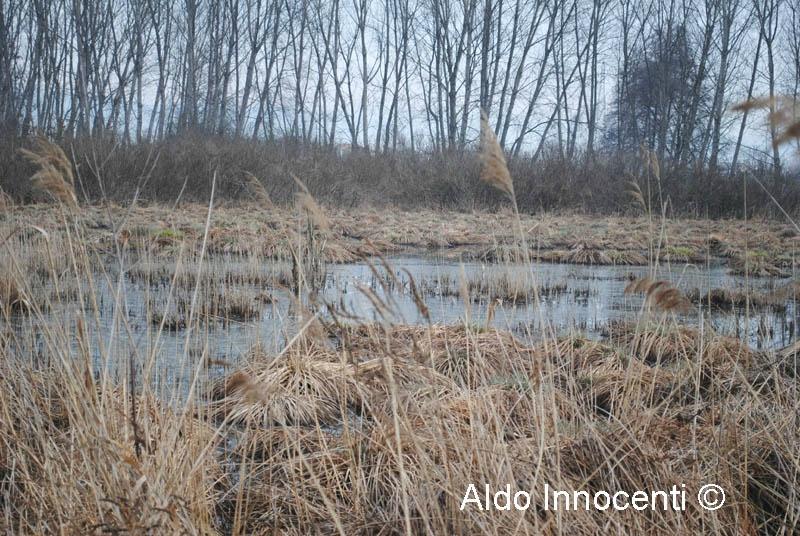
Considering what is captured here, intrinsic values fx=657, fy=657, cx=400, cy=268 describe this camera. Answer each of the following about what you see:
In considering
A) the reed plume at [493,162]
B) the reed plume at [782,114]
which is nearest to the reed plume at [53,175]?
the reed plume at [493,162]

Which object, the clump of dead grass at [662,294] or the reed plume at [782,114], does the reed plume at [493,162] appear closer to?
the clump of dead grass at [662,294]

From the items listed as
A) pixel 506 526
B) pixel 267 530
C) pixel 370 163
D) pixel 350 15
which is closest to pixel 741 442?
pixel 506 526

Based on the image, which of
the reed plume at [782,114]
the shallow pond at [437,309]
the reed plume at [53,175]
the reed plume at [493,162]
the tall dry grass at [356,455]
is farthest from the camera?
the shallow pond at [437,309]

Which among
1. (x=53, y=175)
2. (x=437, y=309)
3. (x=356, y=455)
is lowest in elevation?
(x=356, y=455)

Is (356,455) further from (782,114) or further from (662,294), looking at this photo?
(782,114)

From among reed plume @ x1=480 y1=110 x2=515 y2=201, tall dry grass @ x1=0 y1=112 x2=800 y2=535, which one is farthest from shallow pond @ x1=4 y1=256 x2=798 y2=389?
reed plume @ x1=480 y1=110 x2=515 y2=201

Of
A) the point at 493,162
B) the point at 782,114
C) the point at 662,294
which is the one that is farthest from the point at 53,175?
the point at 782,114

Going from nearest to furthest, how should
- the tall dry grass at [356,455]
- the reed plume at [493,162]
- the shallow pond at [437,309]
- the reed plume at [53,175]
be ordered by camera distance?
the reed plume at [493,162], the tall dry grass at [356,455], the reed plume at [53,175], the shallow pond at [437,309]

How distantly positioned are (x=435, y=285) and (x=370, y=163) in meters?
12.6

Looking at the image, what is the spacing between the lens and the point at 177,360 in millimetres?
3799

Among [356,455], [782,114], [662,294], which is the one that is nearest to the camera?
[782,114]

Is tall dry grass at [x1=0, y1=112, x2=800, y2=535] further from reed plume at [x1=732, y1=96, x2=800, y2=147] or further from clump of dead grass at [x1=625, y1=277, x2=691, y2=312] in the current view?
reed plume at [x1=732, y1=96, x2=800, y2=147]

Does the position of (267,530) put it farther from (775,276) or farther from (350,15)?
(350,15)

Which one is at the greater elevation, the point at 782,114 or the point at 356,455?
the point at 782,114
